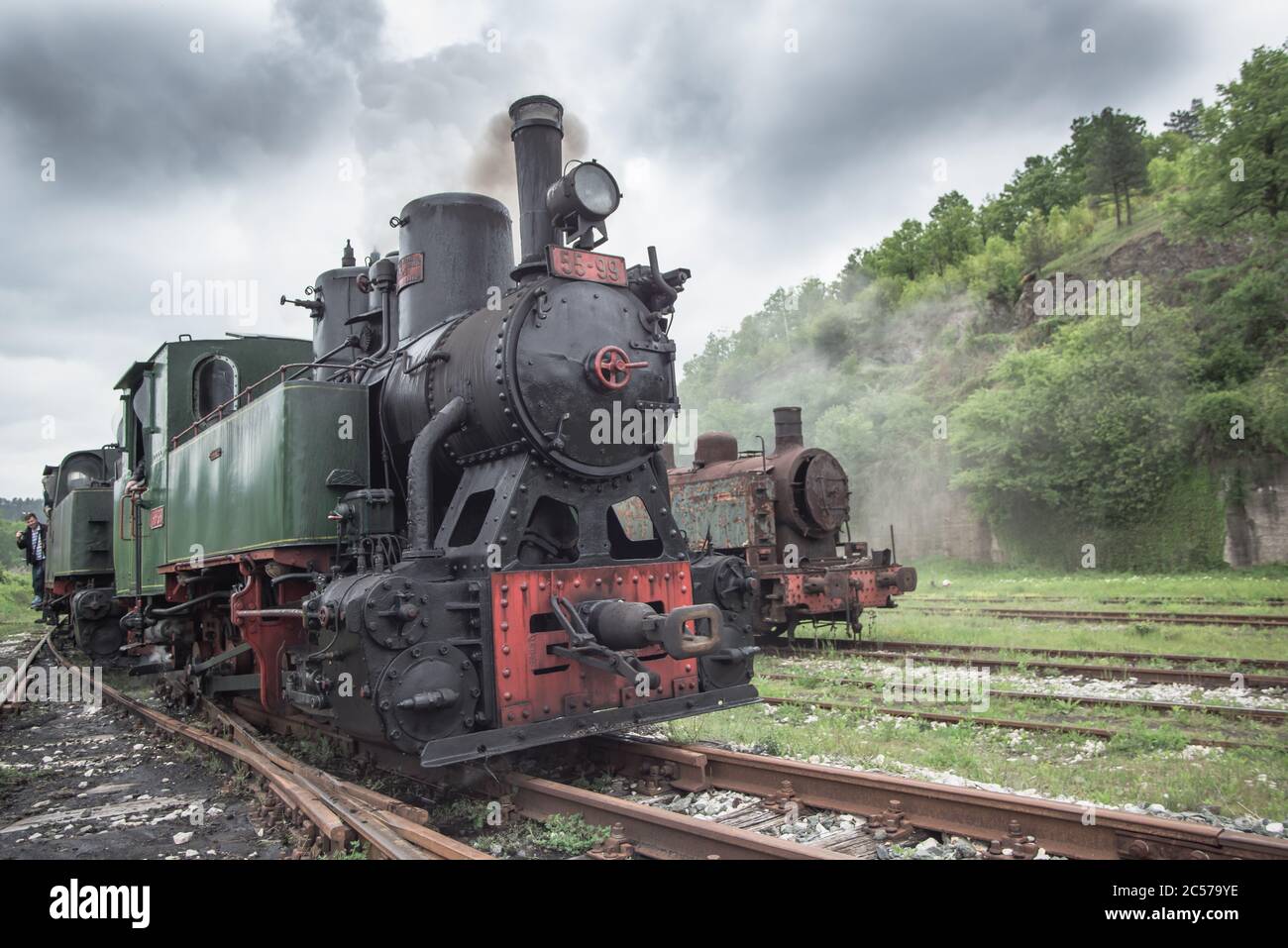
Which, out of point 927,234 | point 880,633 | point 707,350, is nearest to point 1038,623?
point 880,633

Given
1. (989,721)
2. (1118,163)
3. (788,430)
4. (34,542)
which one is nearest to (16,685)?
(34,542)

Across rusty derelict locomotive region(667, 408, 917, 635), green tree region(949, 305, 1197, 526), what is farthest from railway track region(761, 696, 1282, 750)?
green tree region(949, 305, 1197, 526)

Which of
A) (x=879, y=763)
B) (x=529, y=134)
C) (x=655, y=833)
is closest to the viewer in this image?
(x=655, y=833)

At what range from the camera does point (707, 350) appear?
268ft

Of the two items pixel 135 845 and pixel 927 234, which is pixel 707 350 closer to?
pixel 927 234

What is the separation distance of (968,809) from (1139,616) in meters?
10.7

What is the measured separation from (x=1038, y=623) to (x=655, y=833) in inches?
418

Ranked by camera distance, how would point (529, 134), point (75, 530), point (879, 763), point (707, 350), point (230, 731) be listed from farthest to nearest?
point (707, 350) < point (75, 530) < point (230, 731) < point (529, 134) < point (879, 763)

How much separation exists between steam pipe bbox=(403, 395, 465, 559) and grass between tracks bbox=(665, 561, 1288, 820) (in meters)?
2.27

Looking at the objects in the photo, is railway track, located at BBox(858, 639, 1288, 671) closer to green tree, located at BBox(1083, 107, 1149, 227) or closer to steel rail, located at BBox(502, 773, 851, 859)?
steel rail, located at BBox(502, 773, 851, 859)

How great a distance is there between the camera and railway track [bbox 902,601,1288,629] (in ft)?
37.4

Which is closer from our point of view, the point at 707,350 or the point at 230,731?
the point at 230,731

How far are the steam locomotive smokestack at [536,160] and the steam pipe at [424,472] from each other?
1.30m

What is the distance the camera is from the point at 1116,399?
23469 mm
